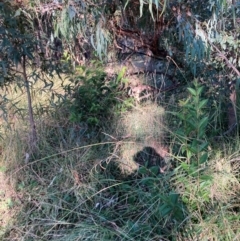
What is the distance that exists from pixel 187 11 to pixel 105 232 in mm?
1613

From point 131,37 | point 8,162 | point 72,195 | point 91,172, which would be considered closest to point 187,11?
point 131,37

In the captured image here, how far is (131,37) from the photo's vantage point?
3.51 meters

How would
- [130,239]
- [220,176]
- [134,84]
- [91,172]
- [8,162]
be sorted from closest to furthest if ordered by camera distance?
1. [130,239]
2. [220,176]
3. [91,172]
4. [8,162]
5. [134,84]

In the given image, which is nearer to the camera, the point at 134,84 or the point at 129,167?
the point at 129,167

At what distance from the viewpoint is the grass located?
7.76ft

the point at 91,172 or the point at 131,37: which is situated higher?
the point at 131,37

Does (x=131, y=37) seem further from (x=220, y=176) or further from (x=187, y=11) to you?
(x=220, y=176)

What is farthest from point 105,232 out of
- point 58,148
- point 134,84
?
point 134,84

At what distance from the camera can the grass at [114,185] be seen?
7.76 ft

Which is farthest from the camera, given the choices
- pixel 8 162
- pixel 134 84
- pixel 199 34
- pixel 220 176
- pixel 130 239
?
pixel 134 84

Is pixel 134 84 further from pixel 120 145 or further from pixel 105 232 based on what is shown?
pixel 105 232

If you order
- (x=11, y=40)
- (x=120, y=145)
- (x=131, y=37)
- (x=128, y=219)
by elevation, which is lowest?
(x=128, y=219)

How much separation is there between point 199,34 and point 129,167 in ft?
3.64

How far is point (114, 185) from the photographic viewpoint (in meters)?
2.74
